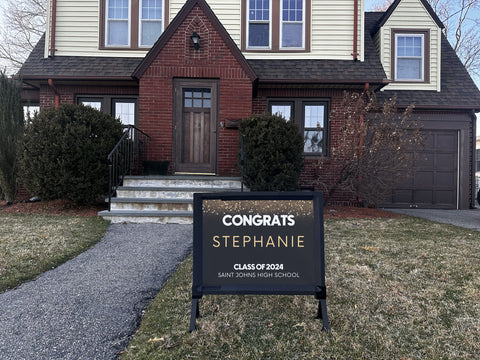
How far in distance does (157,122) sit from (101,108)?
2.36 meters

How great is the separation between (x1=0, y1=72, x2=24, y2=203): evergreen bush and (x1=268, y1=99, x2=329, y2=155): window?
7085 mm

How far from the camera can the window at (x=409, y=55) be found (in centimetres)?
995

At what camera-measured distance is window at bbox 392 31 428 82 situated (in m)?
9.95

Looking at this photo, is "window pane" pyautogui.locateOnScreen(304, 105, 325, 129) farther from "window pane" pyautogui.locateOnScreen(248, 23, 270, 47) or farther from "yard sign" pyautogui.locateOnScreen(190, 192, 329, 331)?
"yard sign" pyautogui.locateOnScreen(190, 192, 329, 331)

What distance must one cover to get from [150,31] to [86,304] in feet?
29.5

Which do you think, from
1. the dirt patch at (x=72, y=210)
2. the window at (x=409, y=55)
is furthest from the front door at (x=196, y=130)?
the window at (x=409, y=55)

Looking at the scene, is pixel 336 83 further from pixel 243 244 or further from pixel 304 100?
pixel 243 244

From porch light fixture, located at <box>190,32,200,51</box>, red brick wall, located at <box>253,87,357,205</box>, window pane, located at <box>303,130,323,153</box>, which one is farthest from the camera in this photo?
window pane, located at <box>303,130,323,153</box>

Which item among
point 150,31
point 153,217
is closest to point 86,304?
point 153,217

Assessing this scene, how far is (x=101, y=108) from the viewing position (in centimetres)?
917

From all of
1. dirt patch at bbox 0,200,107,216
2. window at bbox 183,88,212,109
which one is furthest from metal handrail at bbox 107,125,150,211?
window at bbox 183,88,212,109

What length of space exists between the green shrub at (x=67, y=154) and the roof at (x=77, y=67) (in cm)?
226

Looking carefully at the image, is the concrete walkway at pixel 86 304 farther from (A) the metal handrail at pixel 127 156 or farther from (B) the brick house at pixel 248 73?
(B) the brick house at pixel 248 73

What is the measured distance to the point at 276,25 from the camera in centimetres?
A: 927
